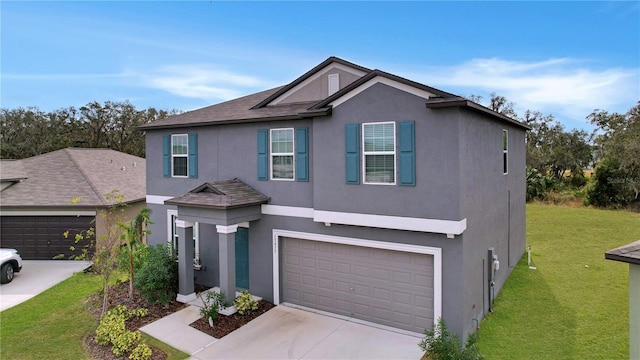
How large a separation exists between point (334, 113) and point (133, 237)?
7.16m

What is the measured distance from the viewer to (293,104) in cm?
1128

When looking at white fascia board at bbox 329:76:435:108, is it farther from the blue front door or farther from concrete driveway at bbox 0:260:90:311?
concrete driveway at bbox 0:260:90:311

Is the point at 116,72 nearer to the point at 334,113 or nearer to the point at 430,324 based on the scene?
the point at 334,113

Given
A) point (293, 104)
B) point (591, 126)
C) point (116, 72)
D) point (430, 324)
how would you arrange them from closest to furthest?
point (430, 324) → point (293, 104) → point (116, 72) → point (591, 126)

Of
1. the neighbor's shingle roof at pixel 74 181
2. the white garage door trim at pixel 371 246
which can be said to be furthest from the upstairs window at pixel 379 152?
the neighbor's shingle roof at pixel 74 181

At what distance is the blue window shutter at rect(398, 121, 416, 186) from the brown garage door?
14534 millimetres

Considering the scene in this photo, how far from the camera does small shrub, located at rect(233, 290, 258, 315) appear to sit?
956 cm

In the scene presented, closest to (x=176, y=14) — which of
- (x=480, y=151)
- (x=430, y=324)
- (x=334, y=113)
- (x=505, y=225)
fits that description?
(x=334, y=113)

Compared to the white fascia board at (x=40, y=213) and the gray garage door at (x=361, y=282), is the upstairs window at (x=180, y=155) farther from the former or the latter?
the white fascia board at (x=40, y=213)

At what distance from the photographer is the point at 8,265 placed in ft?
42.1

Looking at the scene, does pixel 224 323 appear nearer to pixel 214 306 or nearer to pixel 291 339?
pixel 214 306

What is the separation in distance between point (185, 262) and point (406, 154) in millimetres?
6944

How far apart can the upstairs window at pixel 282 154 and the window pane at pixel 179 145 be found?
3703mm

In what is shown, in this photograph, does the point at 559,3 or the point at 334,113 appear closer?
the point at 334,113
